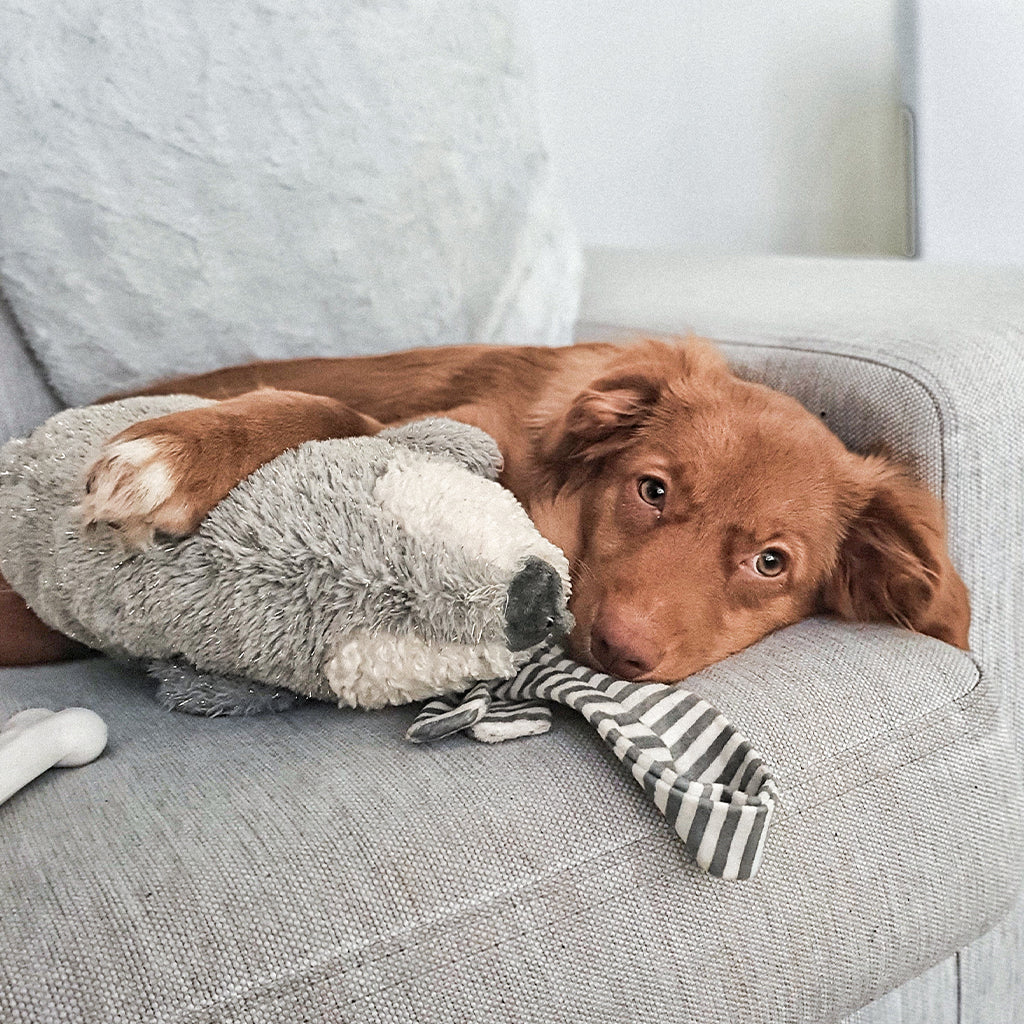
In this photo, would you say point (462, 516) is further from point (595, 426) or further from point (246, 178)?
point (246, 178)

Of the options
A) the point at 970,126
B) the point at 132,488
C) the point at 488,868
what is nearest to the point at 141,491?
the point at 132,488

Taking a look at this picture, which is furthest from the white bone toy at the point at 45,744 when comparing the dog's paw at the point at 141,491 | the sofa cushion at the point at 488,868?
the dog's paw at the point at 141,491

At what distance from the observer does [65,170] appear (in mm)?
1474

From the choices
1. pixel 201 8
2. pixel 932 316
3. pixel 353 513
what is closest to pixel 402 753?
pixel 353 513

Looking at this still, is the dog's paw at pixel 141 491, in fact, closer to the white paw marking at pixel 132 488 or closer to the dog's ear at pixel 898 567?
the white paw marking at pixel 132 488

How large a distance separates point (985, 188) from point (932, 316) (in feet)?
5.82

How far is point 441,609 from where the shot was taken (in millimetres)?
953

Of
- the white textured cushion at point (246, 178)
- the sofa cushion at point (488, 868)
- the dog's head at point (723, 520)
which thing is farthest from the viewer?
the white textured cushion at point (246, 178)

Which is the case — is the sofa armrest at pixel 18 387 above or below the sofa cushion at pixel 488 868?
above

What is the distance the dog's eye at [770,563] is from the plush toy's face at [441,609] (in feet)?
0.94

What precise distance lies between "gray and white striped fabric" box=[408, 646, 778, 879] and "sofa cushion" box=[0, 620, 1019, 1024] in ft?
0.09

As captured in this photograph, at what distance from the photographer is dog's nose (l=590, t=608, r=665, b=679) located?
3.39 feet

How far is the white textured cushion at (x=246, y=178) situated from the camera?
4.82ft

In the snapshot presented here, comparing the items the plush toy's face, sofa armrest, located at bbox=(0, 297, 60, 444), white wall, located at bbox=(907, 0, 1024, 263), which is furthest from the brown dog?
white wall, located at bbox=(907, 0, 1024, 263)
